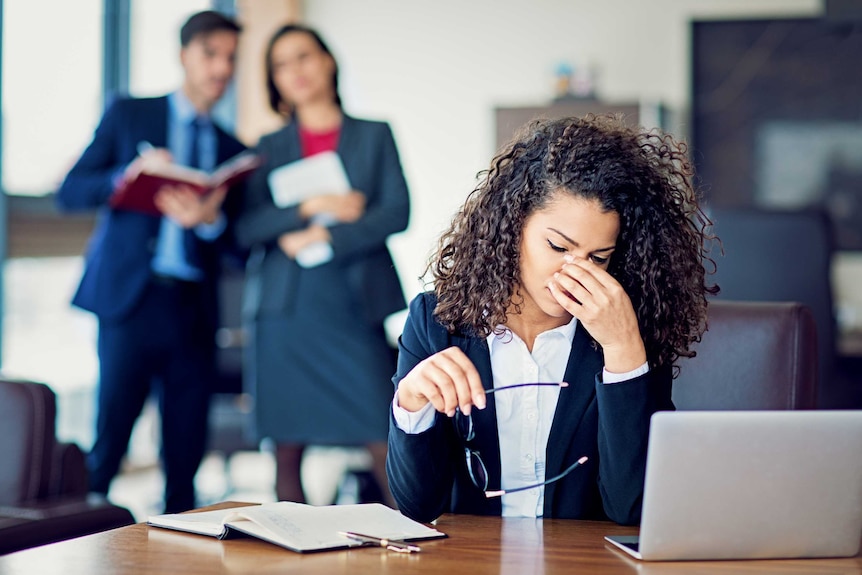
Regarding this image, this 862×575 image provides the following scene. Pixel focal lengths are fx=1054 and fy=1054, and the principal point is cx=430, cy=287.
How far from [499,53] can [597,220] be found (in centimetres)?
432

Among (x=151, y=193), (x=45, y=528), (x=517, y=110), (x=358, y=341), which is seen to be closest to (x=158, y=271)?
(x=151, y=193)

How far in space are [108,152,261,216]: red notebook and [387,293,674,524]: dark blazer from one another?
139 centimetres

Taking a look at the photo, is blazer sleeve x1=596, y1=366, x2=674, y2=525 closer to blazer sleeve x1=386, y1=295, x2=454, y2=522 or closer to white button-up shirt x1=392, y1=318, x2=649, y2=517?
white button-up shirt x1=392, y1=318, x2=649, y2=517

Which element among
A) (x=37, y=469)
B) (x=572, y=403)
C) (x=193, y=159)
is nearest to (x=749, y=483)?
(x=572, y=403)

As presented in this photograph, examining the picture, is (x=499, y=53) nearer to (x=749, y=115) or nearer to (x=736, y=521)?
(x=749, y=115)

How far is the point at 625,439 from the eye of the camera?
1485mm

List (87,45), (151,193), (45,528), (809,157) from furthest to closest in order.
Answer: (809,157) → (87,45) → (151,193) → (45,528)

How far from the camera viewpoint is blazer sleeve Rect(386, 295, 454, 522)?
1.50 meters

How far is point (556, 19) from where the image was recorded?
221 inches

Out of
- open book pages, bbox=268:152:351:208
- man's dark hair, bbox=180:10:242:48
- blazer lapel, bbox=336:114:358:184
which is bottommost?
open book pages, bbox=268:152:351:208

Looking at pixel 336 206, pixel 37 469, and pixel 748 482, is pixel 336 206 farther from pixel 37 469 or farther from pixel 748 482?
pixel 748 482

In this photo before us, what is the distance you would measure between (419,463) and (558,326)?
33 centimetres

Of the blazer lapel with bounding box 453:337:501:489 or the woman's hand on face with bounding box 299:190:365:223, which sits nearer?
the blazer lapel with bounding box 453:337:501:489

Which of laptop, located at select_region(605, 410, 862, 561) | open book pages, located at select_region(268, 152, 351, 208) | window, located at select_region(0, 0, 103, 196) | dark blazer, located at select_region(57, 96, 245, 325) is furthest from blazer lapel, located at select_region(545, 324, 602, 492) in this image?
window, located at select_region(0, 0, 103, 196)
